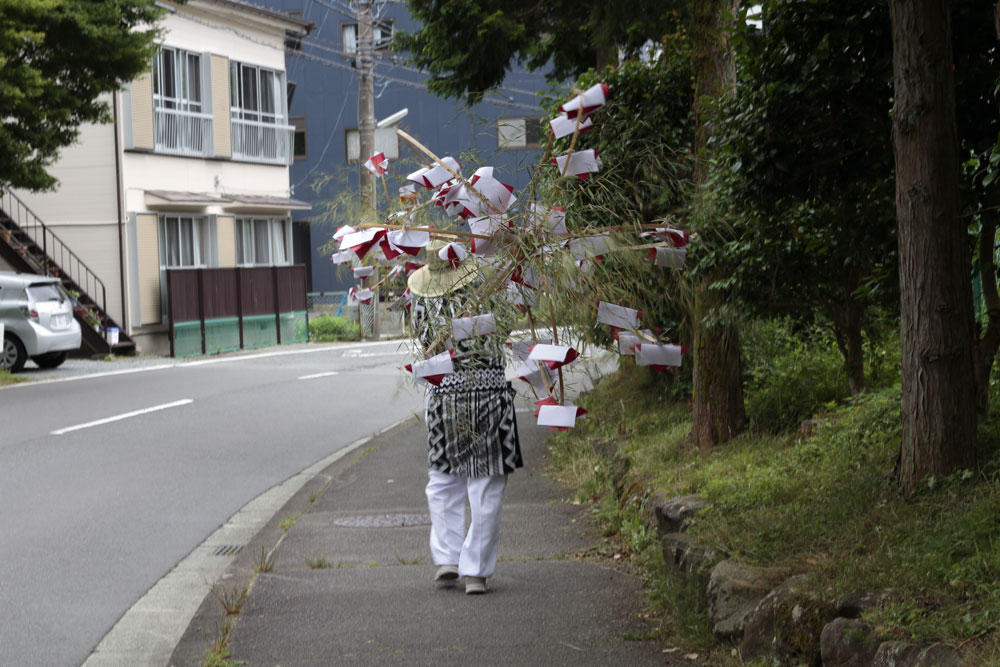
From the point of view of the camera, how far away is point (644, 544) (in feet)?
20.5

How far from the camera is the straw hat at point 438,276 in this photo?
4.56 metres

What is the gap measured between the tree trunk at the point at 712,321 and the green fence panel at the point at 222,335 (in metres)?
22.2

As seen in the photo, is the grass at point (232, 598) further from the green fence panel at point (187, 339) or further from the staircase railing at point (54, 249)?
the green fence panel at point (187, 339)

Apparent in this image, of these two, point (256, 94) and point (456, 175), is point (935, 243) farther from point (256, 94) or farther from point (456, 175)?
point (256, 94)

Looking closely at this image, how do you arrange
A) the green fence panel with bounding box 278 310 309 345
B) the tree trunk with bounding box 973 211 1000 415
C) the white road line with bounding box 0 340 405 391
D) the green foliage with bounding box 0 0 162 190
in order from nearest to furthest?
the tree trunk with bounding box 973 211 1000 415, the green foliage with bounding box 0 0 162 190, the white road line with bounding box 0 340 405 391, the green fence panel with bounding box 278 310 309 345

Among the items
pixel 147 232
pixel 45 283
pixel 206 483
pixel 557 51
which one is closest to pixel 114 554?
pixel 206 483

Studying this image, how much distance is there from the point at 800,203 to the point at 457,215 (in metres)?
2.61

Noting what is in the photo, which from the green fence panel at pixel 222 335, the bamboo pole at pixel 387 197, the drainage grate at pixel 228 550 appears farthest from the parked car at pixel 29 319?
the bamboo pole at pixel 387 197

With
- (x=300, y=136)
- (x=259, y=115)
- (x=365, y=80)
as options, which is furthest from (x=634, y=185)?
(x=300, y=136)

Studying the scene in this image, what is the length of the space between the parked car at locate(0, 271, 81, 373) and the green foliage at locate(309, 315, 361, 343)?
38.1 feet

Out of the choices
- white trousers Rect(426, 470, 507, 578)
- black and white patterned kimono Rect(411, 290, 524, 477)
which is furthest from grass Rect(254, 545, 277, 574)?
black and white patterned kimono Rect(411, 290, 524, 477)

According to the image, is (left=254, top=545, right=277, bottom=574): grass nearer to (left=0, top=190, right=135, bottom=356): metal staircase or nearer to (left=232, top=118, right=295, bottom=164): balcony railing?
(left=0, top=190, right=135, bottom=356): metal staircase

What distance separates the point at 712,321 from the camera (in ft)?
23.1

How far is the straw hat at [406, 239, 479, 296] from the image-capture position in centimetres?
456
